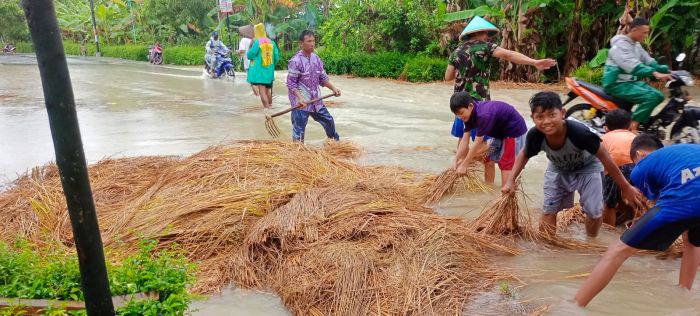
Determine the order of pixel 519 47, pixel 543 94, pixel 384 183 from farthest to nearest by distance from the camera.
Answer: pixel 519 47, pixel 384 183, pixel 543 94

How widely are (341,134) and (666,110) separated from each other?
13.9 feet

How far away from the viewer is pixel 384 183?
4.85 meters

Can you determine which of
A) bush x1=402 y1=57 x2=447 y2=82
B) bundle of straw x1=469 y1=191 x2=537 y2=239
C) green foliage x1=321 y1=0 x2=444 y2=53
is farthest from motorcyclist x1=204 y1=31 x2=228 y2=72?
bundle of straw x1=469 y1=191 x2=537 y2=239

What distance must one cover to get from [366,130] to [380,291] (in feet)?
18.6

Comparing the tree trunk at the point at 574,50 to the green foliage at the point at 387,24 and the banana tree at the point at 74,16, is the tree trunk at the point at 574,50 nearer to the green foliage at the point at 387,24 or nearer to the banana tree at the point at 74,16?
the green foliage at the point at 387,24

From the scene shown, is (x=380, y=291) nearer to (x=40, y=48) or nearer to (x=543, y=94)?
(x=543, y=94)

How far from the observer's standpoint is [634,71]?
5.66 meters

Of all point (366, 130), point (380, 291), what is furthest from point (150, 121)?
point (380, 291)

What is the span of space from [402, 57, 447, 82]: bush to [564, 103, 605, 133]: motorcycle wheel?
8793 mm

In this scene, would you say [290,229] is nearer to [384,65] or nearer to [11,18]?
[384,65]

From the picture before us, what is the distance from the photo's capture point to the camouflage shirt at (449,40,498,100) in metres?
5.62

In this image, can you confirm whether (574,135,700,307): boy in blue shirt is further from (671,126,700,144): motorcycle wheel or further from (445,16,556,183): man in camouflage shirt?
(671,126,700,144): motorcycle wheel

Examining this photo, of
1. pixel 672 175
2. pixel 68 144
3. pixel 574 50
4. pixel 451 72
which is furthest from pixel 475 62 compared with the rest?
pixel 574 50

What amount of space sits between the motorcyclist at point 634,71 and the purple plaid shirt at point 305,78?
3.21 metres
